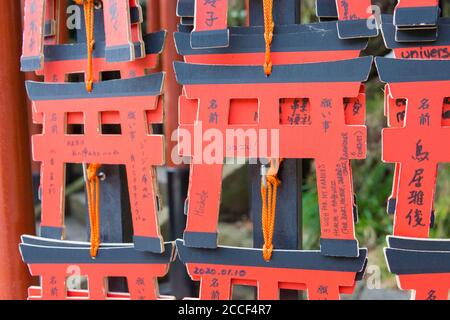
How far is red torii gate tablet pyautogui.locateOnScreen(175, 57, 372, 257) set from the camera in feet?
2.54

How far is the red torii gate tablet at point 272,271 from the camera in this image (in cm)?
81

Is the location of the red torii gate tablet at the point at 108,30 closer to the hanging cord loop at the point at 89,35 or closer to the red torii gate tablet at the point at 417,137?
the hanging cord loop at the point at 89,35

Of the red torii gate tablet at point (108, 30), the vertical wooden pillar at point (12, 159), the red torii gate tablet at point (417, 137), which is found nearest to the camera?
the red torii gate tablet at point (417, 137)

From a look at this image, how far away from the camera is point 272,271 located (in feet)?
2.74

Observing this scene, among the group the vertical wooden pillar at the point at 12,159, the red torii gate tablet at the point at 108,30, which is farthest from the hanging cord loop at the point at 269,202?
the vertical wooden pillar at the point at 12,159

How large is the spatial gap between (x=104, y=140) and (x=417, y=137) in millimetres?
527

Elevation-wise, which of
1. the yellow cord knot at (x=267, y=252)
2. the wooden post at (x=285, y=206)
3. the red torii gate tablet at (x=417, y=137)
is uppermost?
the red torii gate tablet at (x=417, y=137)

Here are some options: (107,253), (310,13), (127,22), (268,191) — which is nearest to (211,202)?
(268,191)

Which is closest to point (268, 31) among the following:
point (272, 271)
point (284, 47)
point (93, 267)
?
point (284, 47)

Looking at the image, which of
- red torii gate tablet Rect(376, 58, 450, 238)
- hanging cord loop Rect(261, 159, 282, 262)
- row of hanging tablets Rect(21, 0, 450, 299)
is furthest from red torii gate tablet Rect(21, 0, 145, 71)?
red torii gate tablet Rect(376, 58, 450, 238)

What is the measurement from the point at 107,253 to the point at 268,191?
12.7 inches

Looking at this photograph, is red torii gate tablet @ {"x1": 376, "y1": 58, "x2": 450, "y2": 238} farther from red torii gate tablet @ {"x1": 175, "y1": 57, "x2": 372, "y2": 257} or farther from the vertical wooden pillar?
the vertical wooden pillar

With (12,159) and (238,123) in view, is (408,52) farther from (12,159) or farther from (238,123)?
(12,159)
